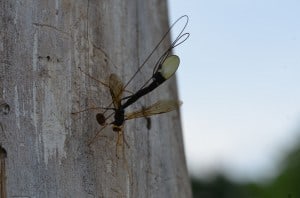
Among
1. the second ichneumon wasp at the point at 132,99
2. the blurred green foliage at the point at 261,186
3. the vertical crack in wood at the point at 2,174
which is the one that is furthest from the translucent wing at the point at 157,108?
the blurred green foliage at the point at 261,186

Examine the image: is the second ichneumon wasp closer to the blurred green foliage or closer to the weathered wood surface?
the weathered wood surface

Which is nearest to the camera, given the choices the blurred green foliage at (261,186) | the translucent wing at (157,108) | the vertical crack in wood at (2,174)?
the vertical crack in wood at (2,174)

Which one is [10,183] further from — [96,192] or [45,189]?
[96,192]

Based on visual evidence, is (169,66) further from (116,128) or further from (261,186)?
(261,186)

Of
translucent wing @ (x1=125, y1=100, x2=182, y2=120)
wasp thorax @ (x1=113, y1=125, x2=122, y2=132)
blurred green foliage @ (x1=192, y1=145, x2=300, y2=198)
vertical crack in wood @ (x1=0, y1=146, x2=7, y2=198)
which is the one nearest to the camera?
vertical crack in wood @ (x1=0, y1=146, x2=7, y2=198)

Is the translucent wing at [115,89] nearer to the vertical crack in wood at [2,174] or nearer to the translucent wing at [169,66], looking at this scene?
the translucent wing at [169,66]

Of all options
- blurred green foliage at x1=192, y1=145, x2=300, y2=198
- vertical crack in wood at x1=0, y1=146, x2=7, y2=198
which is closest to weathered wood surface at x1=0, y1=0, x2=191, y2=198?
vertical crack in wood at x1=0, y1=146, x2=7, y2=198
